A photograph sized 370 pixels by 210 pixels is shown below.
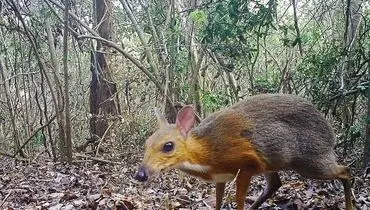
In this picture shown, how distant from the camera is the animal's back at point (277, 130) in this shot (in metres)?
4.45

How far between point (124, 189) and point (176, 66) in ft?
12.0

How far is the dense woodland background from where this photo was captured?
22.7 ft

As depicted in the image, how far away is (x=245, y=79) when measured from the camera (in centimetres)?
1115

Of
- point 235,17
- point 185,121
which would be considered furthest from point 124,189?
point 185,121

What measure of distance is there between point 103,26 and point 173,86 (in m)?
2.96

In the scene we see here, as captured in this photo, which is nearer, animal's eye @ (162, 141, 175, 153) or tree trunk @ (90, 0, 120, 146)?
animal's eye @ (162, 141, 175, 153)

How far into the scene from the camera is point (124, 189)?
708cm

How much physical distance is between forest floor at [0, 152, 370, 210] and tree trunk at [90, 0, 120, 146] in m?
2.28

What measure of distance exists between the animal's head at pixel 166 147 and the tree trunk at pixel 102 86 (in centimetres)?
768

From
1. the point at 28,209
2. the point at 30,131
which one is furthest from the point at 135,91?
the point at 28,209

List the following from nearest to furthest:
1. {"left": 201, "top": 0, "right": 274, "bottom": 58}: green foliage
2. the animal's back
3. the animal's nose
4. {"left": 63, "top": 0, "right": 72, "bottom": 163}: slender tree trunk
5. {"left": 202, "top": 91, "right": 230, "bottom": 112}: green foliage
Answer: the animal's nose → the animal's back → {"left": 201, "top": 0, "right": 274, "bottom": 58}: green foliage → {"left": 63, "top": 0, "right": 72, "bottom": 163}: slender tree trunk → {"left": 202, "top": 91, "right": 230, "bottom": 112}: green foliage

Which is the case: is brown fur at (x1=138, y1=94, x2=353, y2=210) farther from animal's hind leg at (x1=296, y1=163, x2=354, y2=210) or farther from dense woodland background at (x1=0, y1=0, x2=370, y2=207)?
dense woodland background at (x1=0, y1=0, x2=370, y2=207)

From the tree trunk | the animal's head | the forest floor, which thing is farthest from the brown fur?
the tree trunk

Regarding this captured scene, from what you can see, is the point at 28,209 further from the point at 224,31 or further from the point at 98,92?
the point at 98,92
